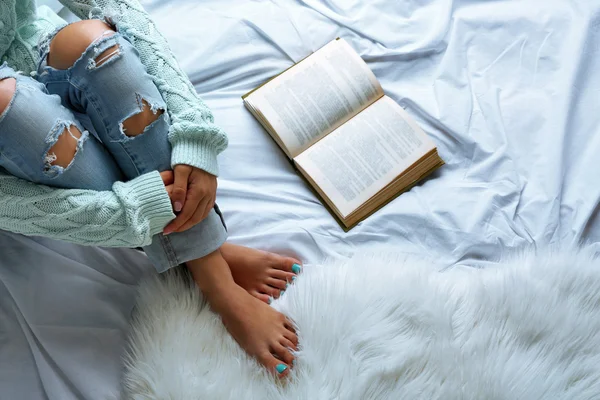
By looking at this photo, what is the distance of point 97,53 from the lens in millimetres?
776

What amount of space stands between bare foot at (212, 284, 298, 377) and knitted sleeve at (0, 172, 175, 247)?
18cm

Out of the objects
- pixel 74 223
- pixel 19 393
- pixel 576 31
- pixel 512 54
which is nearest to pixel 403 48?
pixel 512 54

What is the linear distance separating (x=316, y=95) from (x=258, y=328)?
43 centimetres

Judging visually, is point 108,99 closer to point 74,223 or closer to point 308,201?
point 74,223

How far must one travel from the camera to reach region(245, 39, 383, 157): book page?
3.37 ft

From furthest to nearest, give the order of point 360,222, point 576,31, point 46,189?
1. point 576,31
2. point 360,222
3. point 46,189

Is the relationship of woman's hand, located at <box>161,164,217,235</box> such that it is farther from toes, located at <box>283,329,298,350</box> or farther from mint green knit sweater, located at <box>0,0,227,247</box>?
toes, located at <box>283,329,298,350</box>

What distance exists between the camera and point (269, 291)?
938mm

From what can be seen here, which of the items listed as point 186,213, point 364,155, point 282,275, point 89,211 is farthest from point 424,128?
point 89,211

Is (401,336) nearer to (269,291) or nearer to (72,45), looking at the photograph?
(269,291)

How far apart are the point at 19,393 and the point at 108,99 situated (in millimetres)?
438

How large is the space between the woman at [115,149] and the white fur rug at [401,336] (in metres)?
0.05

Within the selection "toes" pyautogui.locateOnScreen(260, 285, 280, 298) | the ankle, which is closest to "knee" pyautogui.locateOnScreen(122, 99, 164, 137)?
the ankle

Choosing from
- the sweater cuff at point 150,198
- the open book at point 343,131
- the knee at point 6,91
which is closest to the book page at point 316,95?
the open book at point 343,131
